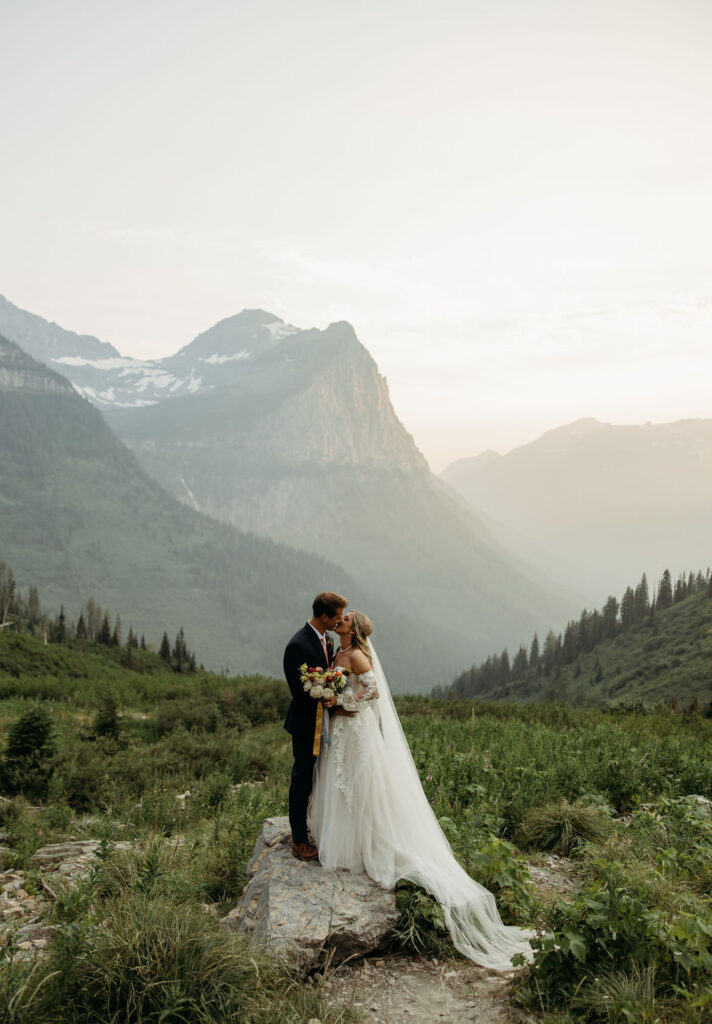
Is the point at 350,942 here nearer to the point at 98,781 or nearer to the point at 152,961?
the point at 152,961

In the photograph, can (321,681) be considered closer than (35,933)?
No

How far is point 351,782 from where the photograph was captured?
625cm

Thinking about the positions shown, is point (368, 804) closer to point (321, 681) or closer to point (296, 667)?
point (321, 681)

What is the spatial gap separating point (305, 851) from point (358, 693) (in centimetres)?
165

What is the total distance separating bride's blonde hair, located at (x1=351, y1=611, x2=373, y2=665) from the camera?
6.54m

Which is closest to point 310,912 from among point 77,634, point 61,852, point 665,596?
point 61,852

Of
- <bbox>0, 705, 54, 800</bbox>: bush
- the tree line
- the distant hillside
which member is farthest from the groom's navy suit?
the tree line

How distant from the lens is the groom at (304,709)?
20.6 ft

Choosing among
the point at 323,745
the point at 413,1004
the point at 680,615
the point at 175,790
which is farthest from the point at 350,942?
the point at 680,615

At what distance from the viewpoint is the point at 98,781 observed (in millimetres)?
12422

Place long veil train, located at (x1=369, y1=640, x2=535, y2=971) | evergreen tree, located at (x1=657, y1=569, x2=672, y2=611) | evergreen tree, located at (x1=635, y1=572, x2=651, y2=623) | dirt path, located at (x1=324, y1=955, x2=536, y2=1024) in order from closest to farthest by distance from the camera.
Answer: dirt path, located at (x1=324, y1=955, x2=536, y2=1024), long veil train, located at (x1=369, y1=640, x2=535, y2=971), evergreen tree, located at (x1=657, y1=569, x2=672, y2=611), evergreen tree, located at (x1=635, y1=572, x2=651, y2=623)

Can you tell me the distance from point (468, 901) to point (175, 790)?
8383 millimetres

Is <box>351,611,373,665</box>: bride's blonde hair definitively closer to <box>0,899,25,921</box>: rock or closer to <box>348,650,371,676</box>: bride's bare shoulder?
<box>348,650,371,676</box>: bride's bare shoulder

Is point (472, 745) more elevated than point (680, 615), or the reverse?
point (472, 745)
